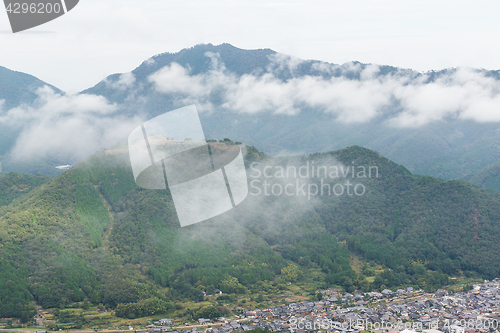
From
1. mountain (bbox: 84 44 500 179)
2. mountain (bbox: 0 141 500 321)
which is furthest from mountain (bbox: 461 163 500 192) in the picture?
mountain (bbox: 0 141 500 321)

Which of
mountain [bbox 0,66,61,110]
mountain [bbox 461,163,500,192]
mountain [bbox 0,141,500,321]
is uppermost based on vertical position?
mountain [bbox 0,66,61,110]

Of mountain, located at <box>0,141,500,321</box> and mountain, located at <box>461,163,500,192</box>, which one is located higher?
mountain, located at <box>0,141,500,321</box>

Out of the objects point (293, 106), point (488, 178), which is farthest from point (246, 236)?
point (293, 106)

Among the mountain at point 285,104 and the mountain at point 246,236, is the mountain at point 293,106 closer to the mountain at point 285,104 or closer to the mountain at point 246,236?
the mountain at point 285,104

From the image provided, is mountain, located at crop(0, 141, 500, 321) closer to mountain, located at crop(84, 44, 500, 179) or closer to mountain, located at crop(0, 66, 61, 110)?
mountain, located at crop(84, 44, 500, 179)

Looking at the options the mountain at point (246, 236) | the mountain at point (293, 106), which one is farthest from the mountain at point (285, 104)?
the mountain at point (246, 236)

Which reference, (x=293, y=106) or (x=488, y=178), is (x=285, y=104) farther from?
(x=488, y=178)

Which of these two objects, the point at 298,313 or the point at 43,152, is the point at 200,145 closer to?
the point at 298,313

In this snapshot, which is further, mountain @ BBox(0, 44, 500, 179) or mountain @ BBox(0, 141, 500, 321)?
mountain @ BBox(0, 44, 500, 179)

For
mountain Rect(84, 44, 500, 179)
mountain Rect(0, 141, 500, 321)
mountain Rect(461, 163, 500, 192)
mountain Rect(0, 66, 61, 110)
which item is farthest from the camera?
mountain Rect(0, 66, 61, 110)

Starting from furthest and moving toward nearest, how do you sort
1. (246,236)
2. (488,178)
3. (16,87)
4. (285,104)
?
(285,104) < (16,87) < (488,178) < (246,236)
